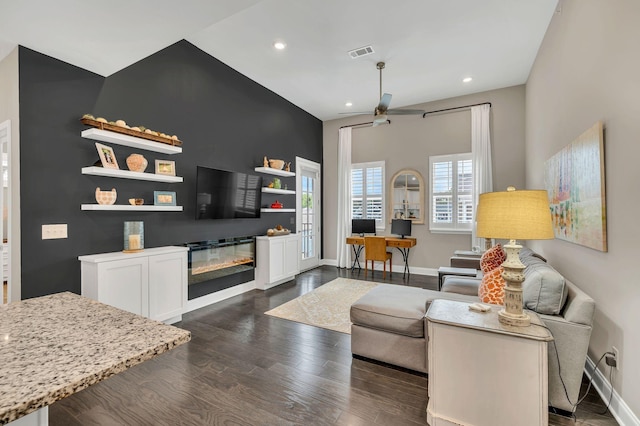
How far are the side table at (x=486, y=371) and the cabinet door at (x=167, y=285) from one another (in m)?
2.80

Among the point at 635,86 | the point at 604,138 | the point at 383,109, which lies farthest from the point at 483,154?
the point at 635,86

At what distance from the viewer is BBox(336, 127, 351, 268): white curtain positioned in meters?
6.81

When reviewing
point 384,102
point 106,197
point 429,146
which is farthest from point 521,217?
point 429,146

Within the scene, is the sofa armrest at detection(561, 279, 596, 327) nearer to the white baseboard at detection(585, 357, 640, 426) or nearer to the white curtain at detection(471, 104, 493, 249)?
the white baseboard at detection(585, 357, 640, 426)

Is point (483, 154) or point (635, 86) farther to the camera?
point (483, 154)

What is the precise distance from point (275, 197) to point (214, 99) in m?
2.05

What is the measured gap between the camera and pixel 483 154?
18.1 ft

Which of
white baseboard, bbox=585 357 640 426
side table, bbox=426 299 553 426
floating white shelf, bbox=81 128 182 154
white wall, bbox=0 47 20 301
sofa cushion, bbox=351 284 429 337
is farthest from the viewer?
floating white shelf, bbox=81 128 182 154

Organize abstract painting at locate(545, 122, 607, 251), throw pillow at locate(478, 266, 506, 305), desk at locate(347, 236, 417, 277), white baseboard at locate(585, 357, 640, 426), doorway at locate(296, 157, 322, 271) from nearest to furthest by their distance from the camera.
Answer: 1. white baseboard at locate(585, 357, 640, 426)
2. abstract painting at locate(545, 122, 607, 251)
3. throw pillow at locate(478, 266, 506, 305)
4. desk at locate(347, 236, 417, 277)
5. doorway at locate(296, 157, 322, 271)

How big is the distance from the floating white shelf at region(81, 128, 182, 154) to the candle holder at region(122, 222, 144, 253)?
34.1 inches

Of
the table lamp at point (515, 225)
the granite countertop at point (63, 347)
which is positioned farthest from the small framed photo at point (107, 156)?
the table lamp at point (515, 225)

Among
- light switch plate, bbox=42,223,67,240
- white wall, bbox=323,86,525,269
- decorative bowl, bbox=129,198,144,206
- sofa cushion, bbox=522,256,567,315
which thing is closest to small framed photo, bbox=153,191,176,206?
decorative bowl, bbox=129,198,144,206

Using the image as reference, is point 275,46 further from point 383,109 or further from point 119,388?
point 119,388

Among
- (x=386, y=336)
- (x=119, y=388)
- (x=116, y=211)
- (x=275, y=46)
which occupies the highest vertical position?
(x=275, y=46)
